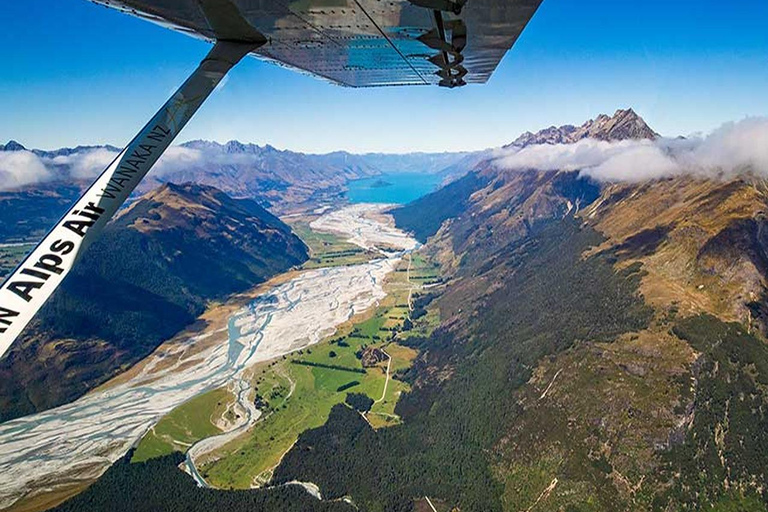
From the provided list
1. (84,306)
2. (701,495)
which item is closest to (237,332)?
(84,306)

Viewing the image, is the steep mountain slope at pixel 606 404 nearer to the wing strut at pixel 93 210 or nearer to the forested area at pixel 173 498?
the forested area at pixel 173 498

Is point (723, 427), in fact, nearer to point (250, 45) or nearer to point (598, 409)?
point (598, 409)

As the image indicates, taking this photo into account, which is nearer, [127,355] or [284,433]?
[284,433]

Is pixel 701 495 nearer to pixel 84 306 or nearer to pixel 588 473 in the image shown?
pixel 588 473

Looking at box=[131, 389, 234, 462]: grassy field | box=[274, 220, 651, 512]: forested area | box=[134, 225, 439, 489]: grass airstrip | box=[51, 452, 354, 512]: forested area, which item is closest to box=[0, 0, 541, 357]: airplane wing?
box=[51, 452, 354, 512]: forested area

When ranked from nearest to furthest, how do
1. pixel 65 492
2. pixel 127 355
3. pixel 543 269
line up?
pixel 65 492
pixel 127 355
pixel 543 269

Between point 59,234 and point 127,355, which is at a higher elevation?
point 59,234
